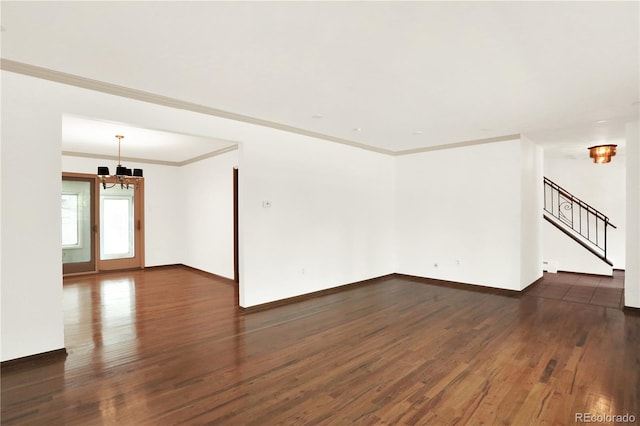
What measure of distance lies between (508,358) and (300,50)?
11.1 feet

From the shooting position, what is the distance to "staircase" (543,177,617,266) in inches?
306

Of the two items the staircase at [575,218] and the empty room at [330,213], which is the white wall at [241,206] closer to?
the empty room at [330,213]

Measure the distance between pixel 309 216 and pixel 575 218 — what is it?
23.8 ft

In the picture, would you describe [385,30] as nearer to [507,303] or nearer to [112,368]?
[112,368]

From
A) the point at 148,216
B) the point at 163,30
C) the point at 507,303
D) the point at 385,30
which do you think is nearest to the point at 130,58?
the point at 163,30

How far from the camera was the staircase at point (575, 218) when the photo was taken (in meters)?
7.77

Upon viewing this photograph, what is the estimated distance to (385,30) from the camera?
7.89 ft

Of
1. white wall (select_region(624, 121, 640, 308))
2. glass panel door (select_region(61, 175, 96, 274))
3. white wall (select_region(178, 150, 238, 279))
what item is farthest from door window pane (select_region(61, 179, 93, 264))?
white wall (select_region(624, 121, 640, 308))

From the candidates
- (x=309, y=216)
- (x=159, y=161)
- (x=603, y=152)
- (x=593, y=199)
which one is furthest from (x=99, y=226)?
(x=593, y=199)

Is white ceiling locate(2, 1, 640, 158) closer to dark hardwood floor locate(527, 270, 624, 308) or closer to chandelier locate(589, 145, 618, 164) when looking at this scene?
chandelier locate(589, 145, 618, 164)

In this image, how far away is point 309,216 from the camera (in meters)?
5.56

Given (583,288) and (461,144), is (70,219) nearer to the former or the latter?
(461,144)

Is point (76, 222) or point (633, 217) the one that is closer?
point (633, 217)

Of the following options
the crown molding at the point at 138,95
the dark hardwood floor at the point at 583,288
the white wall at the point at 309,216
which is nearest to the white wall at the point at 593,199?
the dark hardwood floor at the point at 583,288
